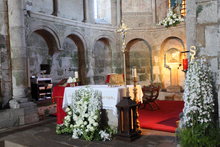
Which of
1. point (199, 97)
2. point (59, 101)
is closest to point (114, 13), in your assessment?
point (59, 101)

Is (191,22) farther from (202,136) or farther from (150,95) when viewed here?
(150,95)

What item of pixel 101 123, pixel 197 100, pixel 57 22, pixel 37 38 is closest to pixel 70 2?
pixel 57 22

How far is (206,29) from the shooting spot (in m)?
3.39

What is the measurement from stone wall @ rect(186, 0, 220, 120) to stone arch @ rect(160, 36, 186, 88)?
6.57 metres

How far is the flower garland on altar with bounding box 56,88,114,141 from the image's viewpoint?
15.1 ft

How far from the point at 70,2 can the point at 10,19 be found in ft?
11.2

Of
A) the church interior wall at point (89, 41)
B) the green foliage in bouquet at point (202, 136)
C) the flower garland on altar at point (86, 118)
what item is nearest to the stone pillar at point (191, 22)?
the green foliage in bouquet at point (202, 136)

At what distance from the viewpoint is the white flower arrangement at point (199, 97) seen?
3098mm

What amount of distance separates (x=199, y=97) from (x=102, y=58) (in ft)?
26.7

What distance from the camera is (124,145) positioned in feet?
13.8

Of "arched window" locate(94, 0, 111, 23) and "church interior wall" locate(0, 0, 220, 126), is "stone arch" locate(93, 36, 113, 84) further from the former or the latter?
"arched window" locate(94, 0, 111, 23)

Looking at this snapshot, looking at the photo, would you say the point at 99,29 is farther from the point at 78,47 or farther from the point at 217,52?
the point at 217,52

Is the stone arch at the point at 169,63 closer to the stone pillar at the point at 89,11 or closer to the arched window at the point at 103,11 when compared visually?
the arched window at the point at 103,11

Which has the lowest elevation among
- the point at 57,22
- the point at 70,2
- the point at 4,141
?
the point at 4,141
